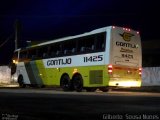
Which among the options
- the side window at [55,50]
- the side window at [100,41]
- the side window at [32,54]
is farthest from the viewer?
the side window at [32,54]

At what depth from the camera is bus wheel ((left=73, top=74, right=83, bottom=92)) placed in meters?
25.0

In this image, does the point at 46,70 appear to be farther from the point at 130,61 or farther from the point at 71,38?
the point at 130,61

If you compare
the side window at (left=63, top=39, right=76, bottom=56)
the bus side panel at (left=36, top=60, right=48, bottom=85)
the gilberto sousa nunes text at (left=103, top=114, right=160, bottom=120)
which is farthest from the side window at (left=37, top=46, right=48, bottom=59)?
the gilberto sousa nunes text at (left=103, top=114, right=160, bottom=120)

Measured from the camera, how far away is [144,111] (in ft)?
37.8

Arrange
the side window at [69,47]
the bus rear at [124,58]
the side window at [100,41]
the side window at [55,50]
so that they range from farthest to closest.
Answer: the side window at [55,50] < the side window at [69,47] < the side window at [100,41] < the bus rear at [124,58]

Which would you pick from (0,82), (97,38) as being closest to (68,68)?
(97,38)

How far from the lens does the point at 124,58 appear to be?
23312 mm

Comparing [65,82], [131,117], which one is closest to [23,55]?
[65,82]

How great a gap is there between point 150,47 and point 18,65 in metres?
20.8

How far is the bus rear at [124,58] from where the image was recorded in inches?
894

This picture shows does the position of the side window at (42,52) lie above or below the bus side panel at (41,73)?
above

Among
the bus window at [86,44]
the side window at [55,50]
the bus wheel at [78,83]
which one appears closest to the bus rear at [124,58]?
the bus window at [86,44]

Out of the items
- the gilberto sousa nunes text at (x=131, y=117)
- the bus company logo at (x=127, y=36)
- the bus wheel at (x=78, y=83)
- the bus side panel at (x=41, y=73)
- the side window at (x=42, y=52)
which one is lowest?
the gilberto sousa nunes text at (x=131, y=117)

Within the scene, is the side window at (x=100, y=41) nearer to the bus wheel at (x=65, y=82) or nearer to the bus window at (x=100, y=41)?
the bus window at (x=100, y=41)
